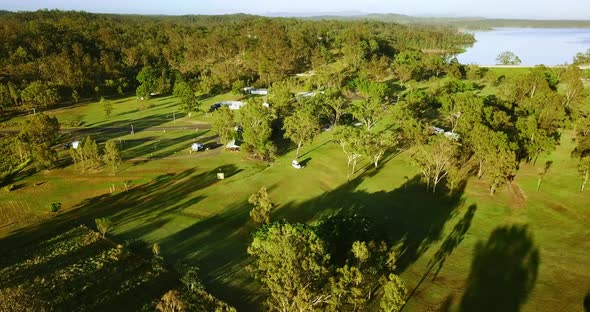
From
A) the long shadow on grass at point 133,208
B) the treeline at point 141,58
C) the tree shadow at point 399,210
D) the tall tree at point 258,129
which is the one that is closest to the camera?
the tree shadow at point 399,210

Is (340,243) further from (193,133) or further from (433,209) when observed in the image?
(193,133)

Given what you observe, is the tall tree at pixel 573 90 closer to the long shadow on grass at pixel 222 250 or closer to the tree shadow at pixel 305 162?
the tree shadow at pixel 305 162

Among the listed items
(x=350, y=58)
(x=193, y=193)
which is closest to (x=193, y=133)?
(x=193, y=193)

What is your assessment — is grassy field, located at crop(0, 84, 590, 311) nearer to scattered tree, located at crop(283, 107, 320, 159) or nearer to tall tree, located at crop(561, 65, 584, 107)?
scattered tree, located at crop(283, 107, 320, 159)

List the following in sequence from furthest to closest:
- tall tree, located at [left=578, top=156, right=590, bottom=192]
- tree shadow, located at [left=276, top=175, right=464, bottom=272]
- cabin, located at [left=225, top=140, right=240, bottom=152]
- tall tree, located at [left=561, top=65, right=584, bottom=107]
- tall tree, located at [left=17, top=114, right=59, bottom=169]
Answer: tall tree, located at [left=561, top=65, right=584, bottom=107], cabin, located at [left=225, top=140, right=240, bottom=152], tall tree, located at [left=17, top=114, right=59, bottom=169], tall tree, located at [left=578, top=156, right=590, bottom=192], tree shadow, located at [left=276, top=175, right=464, bottom=272]

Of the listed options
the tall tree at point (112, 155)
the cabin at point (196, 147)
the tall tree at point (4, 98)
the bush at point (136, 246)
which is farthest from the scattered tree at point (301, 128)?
the tall tree at point (4, 98)

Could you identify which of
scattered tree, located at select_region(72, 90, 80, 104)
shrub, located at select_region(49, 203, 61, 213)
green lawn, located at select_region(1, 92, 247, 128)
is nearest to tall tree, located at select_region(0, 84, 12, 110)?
green lawn, located at select_region(1, 92, 247, 128)
